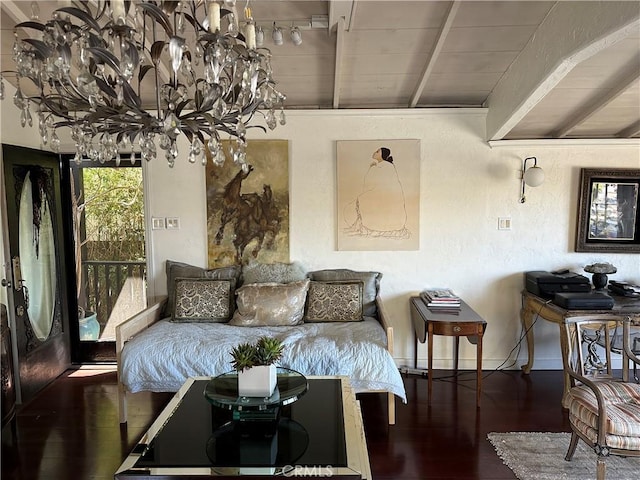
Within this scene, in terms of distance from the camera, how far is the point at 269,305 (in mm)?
3408

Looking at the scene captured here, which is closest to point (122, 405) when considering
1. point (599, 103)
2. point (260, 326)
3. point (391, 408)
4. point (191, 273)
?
point (260, 326)

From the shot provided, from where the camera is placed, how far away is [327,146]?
12.4 ft

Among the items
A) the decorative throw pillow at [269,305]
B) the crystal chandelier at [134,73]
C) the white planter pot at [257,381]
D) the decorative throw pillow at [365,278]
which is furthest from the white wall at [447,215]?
the white planter pot at [257,381]

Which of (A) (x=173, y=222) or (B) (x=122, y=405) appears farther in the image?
(A) (x=173, y=222)

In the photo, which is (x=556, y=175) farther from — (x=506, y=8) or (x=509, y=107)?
(x=506, y=8)

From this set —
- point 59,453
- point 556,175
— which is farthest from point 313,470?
point 556,175

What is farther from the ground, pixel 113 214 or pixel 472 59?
pixel 472 59

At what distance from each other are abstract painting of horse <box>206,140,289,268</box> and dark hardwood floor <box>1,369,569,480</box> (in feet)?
4.46

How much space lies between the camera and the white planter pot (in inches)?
81.9

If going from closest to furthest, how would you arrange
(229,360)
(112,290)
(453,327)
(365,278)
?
(229,360)
(453,327)
(365,278)
(112,290)

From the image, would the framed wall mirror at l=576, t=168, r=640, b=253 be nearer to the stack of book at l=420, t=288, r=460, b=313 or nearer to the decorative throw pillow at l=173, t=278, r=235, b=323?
the stack of book at l=420, t=288, r=460, b=313

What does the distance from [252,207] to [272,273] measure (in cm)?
62

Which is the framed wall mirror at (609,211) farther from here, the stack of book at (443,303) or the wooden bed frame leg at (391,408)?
the wooden bed frame leg at (391,408)

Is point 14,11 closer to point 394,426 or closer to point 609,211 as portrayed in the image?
point 394,426
